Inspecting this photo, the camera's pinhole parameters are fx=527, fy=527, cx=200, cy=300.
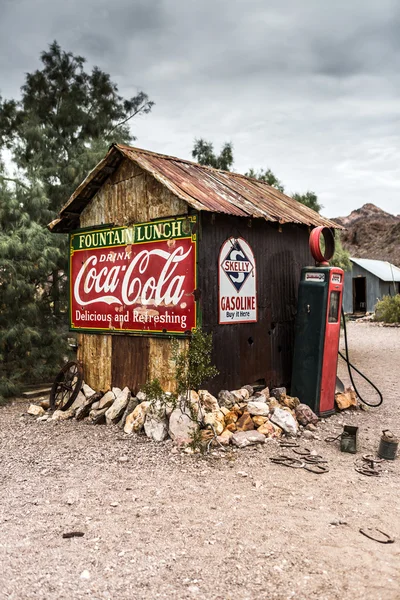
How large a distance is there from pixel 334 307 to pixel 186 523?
4.71 m

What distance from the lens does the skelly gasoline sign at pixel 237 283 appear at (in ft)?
25.4

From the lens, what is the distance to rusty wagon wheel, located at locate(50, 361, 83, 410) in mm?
8616

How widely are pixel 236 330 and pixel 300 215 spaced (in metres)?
2.78

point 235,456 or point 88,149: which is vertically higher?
point 88,149

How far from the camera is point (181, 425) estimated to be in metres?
6.91

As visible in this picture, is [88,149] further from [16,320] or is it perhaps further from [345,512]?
[345,512]

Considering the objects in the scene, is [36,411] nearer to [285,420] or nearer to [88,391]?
[88,391]

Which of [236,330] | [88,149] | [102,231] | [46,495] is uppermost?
[88,149]

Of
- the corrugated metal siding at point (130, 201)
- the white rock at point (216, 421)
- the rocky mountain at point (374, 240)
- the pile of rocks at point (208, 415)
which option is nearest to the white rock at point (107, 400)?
the pile of rocks at point (208, 415)

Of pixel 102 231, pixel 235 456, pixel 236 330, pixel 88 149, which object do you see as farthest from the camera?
pixel 88 149

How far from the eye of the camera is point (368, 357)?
622 inches

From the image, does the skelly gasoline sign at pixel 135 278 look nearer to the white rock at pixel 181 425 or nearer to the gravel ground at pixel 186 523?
the white rock at pixel 181 425

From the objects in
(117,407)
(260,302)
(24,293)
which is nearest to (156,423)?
(117,407)

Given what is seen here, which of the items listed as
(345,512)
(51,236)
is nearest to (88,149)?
(51,236)
